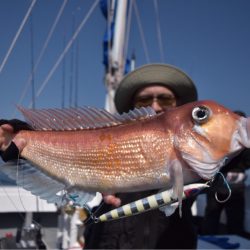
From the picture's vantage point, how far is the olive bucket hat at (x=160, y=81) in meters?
2.59

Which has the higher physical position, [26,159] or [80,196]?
[26,159]

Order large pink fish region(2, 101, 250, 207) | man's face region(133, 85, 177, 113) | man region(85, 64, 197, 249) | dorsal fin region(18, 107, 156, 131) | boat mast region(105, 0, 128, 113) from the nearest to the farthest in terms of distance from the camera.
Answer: large pink fish region(2, 101, 250, 207), dorsal fin region(18, 107, 156, 131), man region(85, 64, 197, 249), man's face region(133, 85, 177, 113), boat mast region(105, 0, 128, 113)

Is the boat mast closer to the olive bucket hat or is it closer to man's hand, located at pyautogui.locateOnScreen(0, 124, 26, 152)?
the olive bucket hat

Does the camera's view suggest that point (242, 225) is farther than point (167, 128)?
Yes

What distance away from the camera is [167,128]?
136 centimetres

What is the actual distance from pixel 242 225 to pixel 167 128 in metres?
3.83

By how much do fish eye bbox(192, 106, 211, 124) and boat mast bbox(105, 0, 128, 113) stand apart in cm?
451

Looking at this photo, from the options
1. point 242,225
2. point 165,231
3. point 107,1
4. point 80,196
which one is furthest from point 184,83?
point 107,1

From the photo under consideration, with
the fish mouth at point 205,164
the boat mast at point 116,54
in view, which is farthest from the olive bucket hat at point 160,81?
the boat mast at point 116,54

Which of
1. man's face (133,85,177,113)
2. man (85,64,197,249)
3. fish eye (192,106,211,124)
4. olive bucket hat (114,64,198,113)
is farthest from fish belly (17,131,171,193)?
olive bucket hat (114,64,198,113)

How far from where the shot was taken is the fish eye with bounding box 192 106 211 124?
4.36 feet

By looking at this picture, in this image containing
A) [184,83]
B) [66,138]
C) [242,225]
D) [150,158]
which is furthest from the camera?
[242,225]

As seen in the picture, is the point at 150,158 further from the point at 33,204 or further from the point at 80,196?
the point at 33,204

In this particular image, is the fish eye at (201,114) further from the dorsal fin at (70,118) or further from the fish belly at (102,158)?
the dorsal fin at (70,118)
